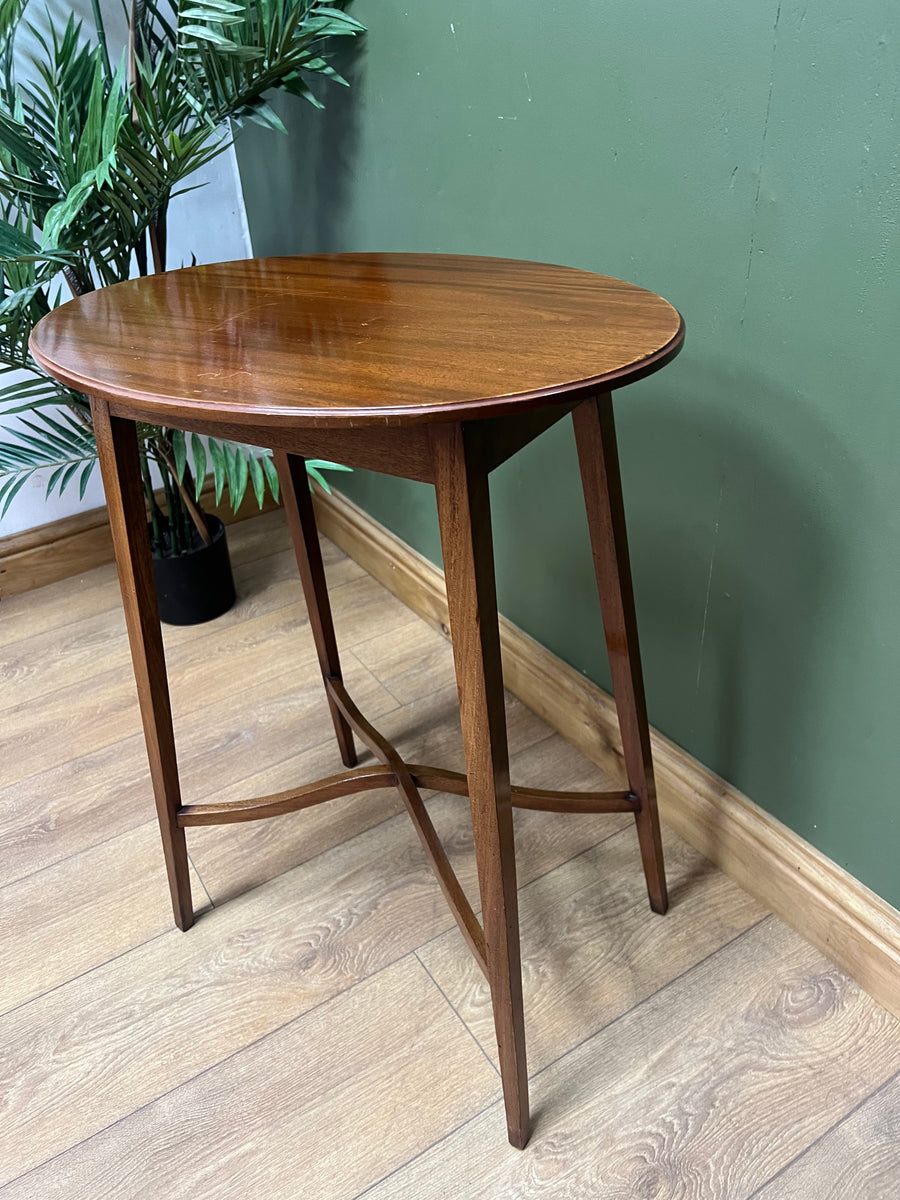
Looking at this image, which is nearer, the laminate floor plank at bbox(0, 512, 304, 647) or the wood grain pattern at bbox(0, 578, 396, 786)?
the wood grain pattern at bbox(0, 578, 396, 786)

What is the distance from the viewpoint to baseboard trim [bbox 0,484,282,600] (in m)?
1.87

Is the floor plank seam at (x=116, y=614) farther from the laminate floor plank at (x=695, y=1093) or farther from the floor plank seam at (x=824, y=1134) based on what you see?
the floor plank seam at (x=824, y=1134)

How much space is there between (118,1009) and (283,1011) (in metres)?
0.20

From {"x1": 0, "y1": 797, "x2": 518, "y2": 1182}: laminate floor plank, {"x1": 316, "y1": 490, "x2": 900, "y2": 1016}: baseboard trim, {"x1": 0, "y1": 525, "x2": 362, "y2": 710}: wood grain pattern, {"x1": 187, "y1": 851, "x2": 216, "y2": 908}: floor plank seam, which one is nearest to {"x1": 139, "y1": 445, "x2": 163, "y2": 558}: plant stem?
{"x1": 0, "y1": 525, "x2": 362, "y2": 710}: wood grain pattern

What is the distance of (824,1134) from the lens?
891 mm

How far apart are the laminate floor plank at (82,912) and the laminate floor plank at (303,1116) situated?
232mm

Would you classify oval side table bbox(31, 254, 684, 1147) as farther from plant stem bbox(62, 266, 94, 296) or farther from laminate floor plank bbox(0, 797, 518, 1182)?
plant stem bbox(62, 266, 94, 296)

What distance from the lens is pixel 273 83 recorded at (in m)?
1.34

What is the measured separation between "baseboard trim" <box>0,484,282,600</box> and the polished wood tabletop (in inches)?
43.4

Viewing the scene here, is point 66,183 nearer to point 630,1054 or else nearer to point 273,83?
point 273,83

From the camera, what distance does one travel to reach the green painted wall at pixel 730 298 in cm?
79

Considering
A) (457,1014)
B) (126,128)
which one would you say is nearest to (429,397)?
(457,1014)

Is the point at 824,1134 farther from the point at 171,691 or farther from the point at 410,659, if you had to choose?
the point at 171,691

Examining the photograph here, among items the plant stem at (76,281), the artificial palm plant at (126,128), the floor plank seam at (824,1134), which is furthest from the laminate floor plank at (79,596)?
the floor plank seam at (824,1134)
